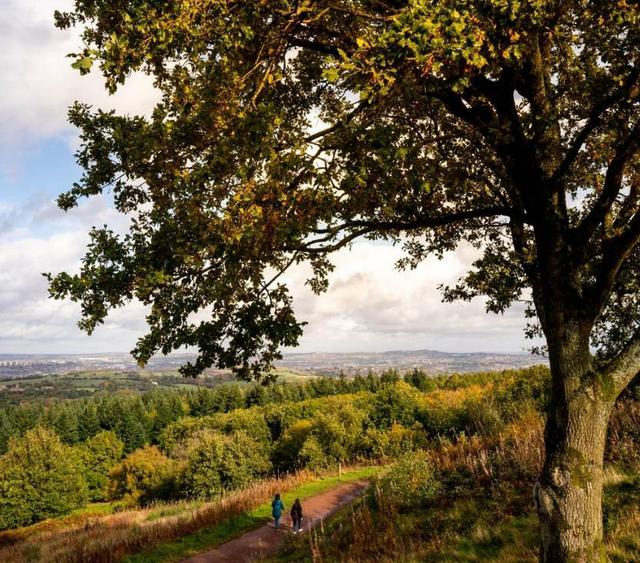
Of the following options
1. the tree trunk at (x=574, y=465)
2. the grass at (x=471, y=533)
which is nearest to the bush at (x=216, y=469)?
the grass at (x=471, y=533)

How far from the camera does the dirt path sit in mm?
16909

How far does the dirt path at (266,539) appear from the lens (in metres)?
16.9

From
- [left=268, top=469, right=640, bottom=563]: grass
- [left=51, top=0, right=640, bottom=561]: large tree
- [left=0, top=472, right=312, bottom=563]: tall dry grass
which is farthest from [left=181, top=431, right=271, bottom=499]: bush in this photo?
[left=51, top=0, right=640, bottom=561]: large tree

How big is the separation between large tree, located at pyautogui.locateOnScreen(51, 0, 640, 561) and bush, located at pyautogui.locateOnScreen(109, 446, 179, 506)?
176 ft

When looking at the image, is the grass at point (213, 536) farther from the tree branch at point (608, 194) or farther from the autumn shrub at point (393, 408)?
the autumn shrub at point (393, 408)

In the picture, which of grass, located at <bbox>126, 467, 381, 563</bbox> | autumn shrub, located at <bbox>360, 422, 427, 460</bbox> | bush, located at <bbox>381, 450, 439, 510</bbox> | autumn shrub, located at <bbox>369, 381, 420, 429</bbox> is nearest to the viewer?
bush, located at <bbox>381, 450, 439, 510</bbox>

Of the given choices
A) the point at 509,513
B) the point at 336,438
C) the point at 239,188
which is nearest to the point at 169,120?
the point at 239,188

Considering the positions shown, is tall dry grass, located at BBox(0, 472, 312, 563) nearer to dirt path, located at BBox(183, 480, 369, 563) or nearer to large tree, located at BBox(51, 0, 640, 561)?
dirt path, located at BBox(183, 480, 369, 563)

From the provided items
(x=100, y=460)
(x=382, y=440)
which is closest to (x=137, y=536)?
(x=382, y=440)

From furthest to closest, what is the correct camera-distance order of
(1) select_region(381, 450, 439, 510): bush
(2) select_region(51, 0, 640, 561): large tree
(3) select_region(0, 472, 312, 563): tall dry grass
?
(3) select_region(0, 472, 312, 563): tall dry grass
(1) select_region(381, 450, 439, 510): bush
(2) select_region(51, 0, 640, 561): large tree

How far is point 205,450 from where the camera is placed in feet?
138

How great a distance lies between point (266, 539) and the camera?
19172 millimetres

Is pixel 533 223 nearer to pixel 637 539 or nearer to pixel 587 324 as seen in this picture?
pixel 587 324

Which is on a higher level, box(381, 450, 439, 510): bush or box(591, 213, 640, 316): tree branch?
box(591, 213, 640, 316): tree branch
